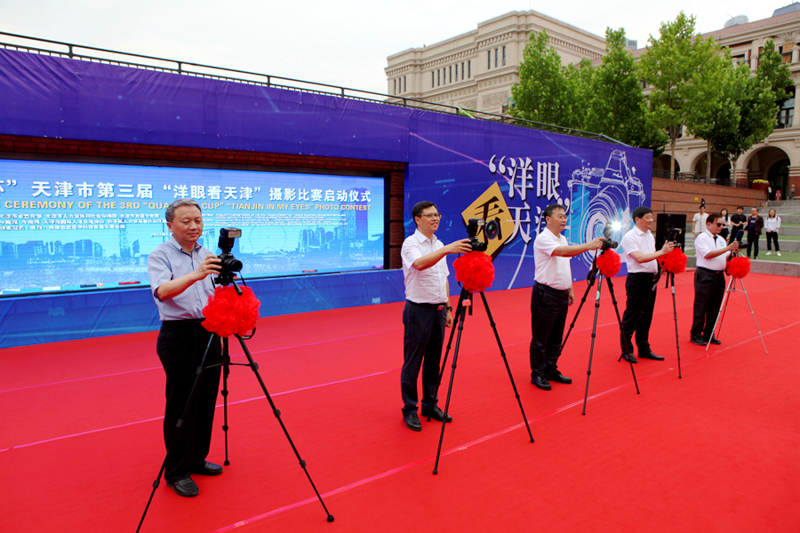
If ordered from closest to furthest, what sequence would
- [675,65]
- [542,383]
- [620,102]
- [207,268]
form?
[207,268] < [542,383] < [675,65] < [620,102]

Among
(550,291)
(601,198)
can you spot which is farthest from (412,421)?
(601,198)

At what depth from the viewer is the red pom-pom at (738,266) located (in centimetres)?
613

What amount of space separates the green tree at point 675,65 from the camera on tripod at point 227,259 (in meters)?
25.3

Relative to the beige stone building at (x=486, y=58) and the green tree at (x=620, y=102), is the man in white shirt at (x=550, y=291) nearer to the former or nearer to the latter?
the green tree at (x=620, y=102)

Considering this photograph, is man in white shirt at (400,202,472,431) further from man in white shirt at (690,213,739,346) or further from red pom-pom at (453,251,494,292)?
man in white shirt at (690,213,739,346)

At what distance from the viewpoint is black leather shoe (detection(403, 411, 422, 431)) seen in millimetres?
3738

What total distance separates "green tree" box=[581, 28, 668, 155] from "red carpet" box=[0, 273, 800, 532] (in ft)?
67.4

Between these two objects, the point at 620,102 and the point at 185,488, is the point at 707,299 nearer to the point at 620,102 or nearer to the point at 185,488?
the point at 185,488

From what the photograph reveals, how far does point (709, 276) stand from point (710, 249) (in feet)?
1.16

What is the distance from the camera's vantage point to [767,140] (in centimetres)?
3509

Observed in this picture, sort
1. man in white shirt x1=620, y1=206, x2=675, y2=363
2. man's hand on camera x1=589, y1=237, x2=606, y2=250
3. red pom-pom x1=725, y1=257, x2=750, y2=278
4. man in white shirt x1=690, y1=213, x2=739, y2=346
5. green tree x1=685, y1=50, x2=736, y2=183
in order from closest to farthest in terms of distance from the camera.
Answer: man's hand on camera x1=589, y1=237, x2=606, y2=250, man in white shirt x1=620, y1=206, x2=675, y2=363, man in white shirt x1=690, y1=213, x2=739, y2=346, red pom-pom x1=725, y1=257, x2=750, y2=278, green tree x1=685, y1=50, x2=736, y2=183

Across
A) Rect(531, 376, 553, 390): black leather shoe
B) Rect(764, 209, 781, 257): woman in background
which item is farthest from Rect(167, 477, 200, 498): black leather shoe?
Rect(764, 209, 781, 257): woman in background

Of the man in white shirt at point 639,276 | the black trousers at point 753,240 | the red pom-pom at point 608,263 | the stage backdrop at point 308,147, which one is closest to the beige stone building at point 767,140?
the black trousers at point 753,240

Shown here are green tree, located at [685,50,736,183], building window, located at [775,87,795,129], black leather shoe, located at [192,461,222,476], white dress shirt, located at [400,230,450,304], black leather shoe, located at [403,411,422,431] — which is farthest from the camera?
building window, located at [775,87,795,129]
